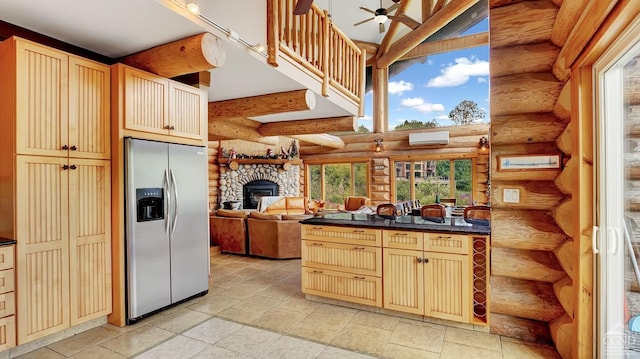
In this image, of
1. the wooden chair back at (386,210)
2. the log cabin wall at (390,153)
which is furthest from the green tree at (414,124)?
the wooden chair back at (386,210)

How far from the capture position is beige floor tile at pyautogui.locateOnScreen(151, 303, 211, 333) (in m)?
2.81

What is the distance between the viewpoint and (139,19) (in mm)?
2295

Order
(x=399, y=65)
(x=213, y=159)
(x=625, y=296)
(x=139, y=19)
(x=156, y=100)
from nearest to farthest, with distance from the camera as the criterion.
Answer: (x=625, y=296)
(x=139, y=19)
(x=156, y=100)
(x=213, y=159)
(x=399, y=65)

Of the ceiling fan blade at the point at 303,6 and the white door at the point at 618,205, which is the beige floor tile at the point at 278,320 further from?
the ceiling fan blade at the point at 303,6

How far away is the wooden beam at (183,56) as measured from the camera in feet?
8.29

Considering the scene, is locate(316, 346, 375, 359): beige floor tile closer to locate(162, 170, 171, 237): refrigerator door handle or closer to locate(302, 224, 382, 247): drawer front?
locate(302, 224, 382, 247): drawer front

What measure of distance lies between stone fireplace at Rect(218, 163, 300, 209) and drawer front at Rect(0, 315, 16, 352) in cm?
650

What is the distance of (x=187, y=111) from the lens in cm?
337

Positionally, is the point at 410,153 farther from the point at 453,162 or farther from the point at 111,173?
the point at 111,173

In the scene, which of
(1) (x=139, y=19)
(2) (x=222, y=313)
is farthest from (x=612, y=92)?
(2) (x=222, y=313)

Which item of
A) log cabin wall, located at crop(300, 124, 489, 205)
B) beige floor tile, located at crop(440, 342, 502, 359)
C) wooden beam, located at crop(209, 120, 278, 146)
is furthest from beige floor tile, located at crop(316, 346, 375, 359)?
log cabin wall, located at crop(300, 124, 489, 205)

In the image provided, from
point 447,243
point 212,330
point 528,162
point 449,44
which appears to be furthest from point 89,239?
point 449,44

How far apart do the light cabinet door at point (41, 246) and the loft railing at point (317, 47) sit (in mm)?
2104

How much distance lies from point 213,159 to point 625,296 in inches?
326
